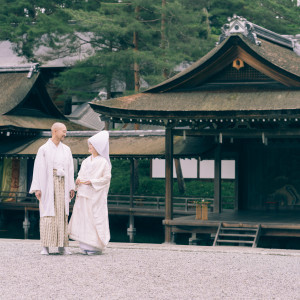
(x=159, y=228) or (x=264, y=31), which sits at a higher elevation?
(x=264, y=31)

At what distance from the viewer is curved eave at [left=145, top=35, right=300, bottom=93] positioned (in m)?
15.9

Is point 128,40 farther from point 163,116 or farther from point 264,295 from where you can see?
point 264,295

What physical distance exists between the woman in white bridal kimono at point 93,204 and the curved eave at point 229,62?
7.63m

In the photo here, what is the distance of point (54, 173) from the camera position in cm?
906

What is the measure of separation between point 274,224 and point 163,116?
3.47 meters

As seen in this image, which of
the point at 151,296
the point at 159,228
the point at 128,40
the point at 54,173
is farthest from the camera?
the point at 128,40

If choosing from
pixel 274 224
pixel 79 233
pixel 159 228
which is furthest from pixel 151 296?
pixel 159 228

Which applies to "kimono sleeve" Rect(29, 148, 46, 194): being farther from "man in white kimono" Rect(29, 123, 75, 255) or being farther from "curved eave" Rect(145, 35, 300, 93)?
"curved eave" Rect(145, 35, 300, 93)

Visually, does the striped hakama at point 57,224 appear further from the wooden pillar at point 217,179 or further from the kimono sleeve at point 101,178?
the wooden pillar at point 217,179

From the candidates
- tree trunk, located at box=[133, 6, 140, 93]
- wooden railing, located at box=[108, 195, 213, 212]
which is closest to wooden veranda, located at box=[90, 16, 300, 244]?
wooden railing, located at box=[108, 195, 213, 212]

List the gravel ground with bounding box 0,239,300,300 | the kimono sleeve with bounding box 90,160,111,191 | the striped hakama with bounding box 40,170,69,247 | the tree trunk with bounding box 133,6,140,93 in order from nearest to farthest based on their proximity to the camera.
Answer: the gravel ground with bounding box 0,239,300,300
the striped hakama with bounding box 40,170,69,247
the kimono sleeve with bounding box 90,160,111,191
the tree trunk with bounding box 133,6,140,93

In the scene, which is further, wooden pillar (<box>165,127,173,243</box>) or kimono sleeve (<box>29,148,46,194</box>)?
wooden pillar (<box>165,127,173,243</box>)

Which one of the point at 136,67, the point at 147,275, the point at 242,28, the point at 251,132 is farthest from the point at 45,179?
the point at 136,67

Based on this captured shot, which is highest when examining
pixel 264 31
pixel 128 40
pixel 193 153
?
pixel 128 40
